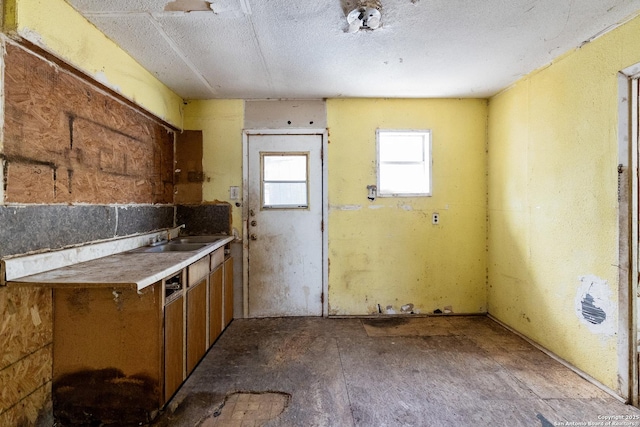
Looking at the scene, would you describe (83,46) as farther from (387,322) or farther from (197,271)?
(387,322)

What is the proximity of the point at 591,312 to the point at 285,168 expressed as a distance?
3.07 metres

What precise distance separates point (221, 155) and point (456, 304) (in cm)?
329

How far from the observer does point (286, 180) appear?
3.61m

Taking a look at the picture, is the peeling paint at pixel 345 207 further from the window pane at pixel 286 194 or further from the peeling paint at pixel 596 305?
the peeling paint at pixel 596 305

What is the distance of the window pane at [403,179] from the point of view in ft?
11.9

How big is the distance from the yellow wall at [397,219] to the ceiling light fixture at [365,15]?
166cm

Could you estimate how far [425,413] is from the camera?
1.91m

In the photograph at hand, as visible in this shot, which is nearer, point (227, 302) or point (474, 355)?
point (474, 355)

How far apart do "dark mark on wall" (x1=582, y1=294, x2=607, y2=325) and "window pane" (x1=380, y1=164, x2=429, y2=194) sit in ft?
5.84

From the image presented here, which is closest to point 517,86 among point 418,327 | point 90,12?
point 418,327

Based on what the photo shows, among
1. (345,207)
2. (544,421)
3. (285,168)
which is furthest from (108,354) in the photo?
(544,421)

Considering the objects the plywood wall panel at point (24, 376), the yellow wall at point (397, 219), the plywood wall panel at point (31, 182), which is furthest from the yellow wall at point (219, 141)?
the plywood wall panel at point (24, 376)

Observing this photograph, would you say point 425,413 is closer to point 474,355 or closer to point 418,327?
point 474,355

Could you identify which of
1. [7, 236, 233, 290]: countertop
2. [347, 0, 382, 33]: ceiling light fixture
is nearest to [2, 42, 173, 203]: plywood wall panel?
[7, 236, 233, 290]: countertop
